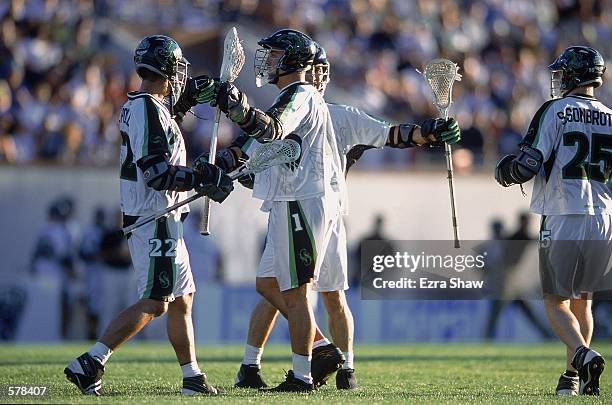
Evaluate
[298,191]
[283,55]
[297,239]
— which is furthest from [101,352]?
[283,55]

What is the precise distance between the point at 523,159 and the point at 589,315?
50.2 inches

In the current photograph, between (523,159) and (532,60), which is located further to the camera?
(532,60)

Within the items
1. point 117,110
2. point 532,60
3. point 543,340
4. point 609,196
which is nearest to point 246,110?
point 609,196

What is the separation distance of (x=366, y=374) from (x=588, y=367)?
96.9 inches

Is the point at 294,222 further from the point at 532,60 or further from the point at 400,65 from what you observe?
the point at 532,60

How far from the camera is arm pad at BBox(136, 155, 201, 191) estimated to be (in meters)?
8.39

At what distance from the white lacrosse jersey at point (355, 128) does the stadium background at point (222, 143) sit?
7895 millimetres

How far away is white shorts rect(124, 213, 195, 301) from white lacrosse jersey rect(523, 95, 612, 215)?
8.80 ft

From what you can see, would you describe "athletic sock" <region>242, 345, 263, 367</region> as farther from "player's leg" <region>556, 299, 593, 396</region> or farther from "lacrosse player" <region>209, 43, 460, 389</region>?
"player's leg" <region>556, 299, 593, 396</region>

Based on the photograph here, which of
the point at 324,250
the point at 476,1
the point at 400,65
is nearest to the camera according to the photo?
the point at 324,250

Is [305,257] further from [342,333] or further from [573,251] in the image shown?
[573,251]

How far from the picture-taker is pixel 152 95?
28.7ft

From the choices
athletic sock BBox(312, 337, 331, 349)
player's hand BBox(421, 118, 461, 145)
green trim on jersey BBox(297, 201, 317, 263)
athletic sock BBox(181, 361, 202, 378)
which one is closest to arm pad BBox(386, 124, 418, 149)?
player's hand BBox(421, 118, 461, 145)

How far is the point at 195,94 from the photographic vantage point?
29.0 ft
